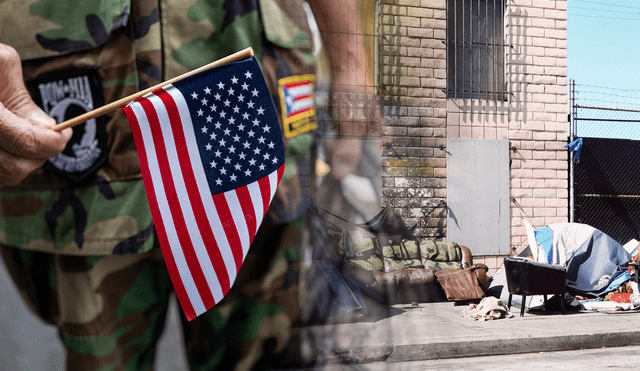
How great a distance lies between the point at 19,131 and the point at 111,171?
0.22m

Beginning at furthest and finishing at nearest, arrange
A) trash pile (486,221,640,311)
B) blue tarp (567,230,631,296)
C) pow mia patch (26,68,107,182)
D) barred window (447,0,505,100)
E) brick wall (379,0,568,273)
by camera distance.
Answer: brick wall (379,0,568,273) → barred window (447,0,505,100) → blue tarp (567,230,631,296) → trash pile (486,221,640,311) → pow mia patch (26,68,107,182)

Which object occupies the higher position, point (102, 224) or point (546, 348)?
point (102, 224)

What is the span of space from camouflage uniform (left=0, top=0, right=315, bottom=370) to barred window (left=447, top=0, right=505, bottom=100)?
16.4 feet

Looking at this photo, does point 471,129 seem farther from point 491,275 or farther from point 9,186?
point 9,186

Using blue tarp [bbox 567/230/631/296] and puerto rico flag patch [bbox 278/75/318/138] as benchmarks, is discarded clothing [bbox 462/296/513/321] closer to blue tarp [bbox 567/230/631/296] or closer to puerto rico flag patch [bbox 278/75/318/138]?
blue tarp [bbox 567/230/631/296]

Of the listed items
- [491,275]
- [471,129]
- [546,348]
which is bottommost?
[491,275]

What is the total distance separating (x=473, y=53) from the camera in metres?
6.52

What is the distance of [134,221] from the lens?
1244 mm

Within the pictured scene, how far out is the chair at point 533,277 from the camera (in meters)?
5.13

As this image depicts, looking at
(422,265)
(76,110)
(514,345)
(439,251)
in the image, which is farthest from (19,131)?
(439,251)

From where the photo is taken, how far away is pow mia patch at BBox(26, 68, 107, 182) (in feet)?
3.92

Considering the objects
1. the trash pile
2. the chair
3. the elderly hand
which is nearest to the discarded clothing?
the chair

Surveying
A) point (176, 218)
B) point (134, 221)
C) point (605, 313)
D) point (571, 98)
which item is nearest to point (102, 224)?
point (134, 221)

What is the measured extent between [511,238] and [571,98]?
8.65 feet
